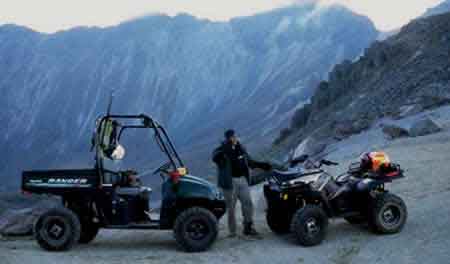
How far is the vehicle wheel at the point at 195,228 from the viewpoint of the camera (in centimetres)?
839

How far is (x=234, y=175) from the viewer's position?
9.27 m

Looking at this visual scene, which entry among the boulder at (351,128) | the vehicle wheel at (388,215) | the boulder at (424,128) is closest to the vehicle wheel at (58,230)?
the vehicle wheel at (388,215)

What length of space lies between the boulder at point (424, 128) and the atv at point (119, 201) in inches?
433

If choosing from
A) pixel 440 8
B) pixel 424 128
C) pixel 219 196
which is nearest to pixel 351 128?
pixel 424 128

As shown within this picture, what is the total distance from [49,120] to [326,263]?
283ft

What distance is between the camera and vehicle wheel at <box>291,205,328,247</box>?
8211 millimetres

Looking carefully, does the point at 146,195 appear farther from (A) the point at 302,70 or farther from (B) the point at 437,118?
(A) the point at 302,70

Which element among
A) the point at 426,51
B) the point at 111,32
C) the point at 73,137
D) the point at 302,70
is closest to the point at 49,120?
the point at 73,137

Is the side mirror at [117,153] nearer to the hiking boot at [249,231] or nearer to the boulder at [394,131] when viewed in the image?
the hiking boot at [249,231]

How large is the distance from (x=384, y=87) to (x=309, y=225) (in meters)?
24.9

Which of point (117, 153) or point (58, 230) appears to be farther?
point (117, 153)

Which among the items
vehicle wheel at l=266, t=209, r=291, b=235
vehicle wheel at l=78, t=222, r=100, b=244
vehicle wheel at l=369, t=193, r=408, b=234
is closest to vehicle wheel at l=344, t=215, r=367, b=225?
vehicle wheel at l=369, t=193, r=408, b=234

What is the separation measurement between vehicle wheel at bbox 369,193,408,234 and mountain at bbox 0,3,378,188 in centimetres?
6584

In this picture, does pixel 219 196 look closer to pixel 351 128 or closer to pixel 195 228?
pixel 195 228
